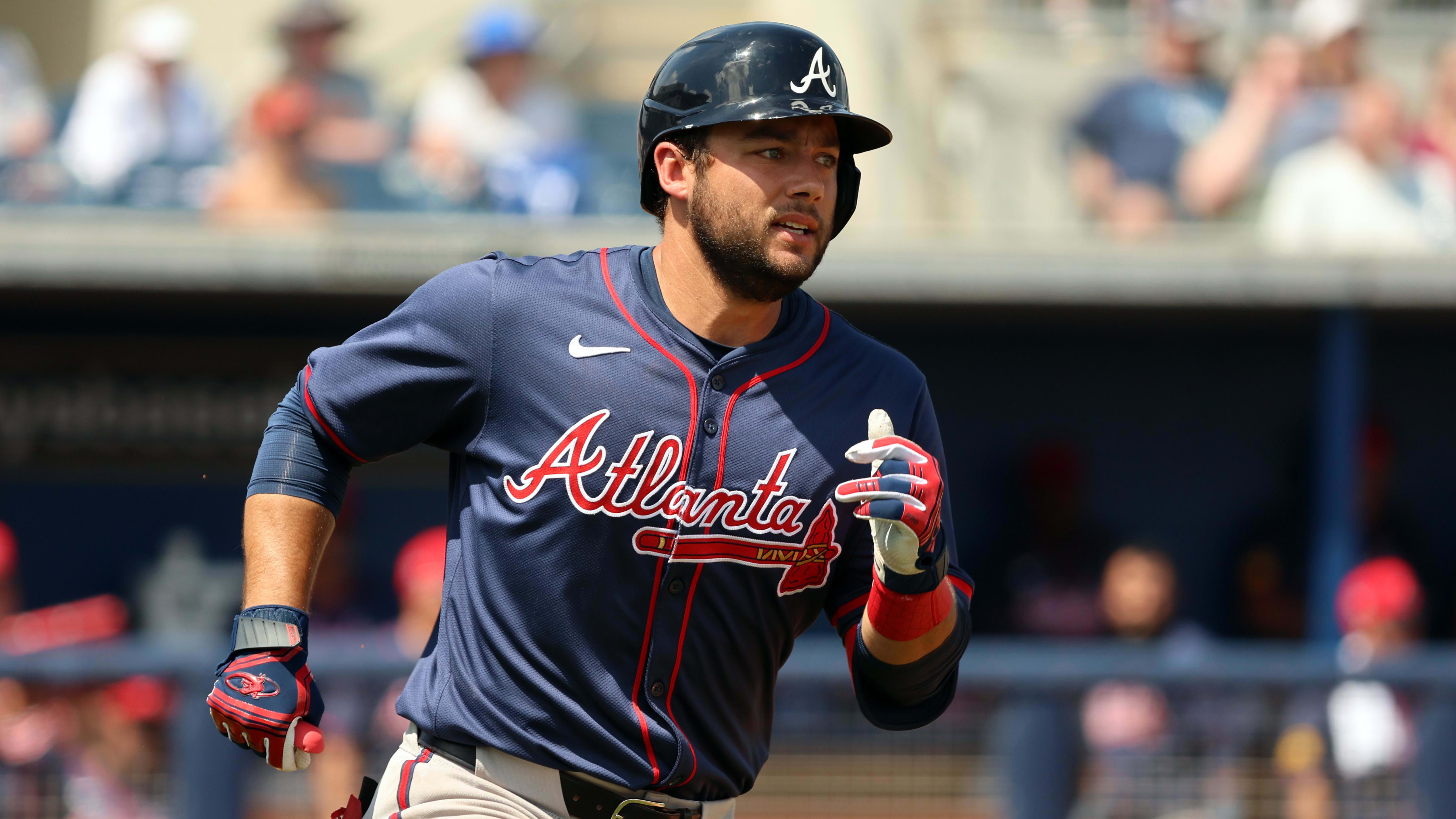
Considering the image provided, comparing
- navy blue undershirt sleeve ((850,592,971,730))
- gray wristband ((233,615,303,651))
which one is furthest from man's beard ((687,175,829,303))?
gray wristband ((233,615,303,651))

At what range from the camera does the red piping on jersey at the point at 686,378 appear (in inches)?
95.6

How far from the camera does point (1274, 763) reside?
4867mm

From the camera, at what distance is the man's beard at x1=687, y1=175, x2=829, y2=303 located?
2393 millimetres

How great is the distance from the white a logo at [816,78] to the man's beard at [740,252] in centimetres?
17

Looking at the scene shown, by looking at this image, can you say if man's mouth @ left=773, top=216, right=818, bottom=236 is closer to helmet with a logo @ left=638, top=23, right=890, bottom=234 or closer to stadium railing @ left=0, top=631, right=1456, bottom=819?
helmet with a logo @ left=638, top=23, right=890, bottom=234

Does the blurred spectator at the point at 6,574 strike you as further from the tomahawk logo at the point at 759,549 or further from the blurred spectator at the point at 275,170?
the tomahawk logo at the point at 759,549

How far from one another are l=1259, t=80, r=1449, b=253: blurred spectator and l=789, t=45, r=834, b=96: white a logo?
5064mm

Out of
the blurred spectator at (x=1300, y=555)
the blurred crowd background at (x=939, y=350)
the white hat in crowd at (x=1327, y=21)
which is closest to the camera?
the blurred crowd background at (x=939, y=350)

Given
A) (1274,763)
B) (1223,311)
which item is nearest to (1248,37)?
(1223,311)

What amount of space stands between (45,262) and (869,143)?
5.50 m

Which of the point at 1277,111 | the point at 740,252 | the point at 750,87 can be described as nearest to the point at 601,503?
the point at 740,252

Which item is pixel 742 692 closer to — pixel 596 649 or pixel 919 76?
pixel 596 649

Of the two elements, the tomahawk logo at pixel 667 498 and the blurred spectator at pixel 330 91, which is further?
the blurred spectator at pixel 330 91

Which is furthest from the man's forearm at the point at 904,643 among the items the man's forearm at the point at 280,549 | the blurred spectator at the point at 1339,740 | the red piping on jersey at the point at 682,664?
the blurred spectator at the point at 1339,740
